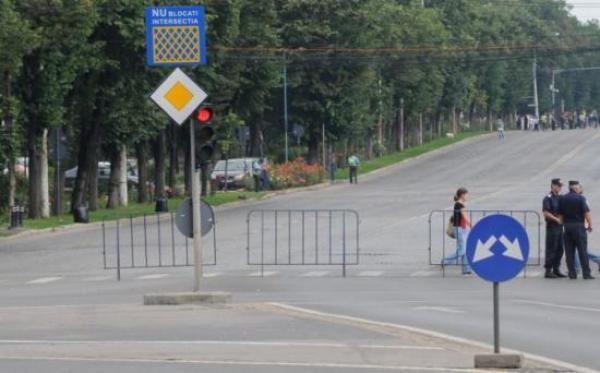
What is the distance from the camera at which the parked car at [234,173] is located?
3004 inches

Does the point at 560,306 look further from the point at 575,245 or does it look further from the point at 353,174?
the point at 353,174

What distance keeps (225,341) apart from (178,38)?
6300mm

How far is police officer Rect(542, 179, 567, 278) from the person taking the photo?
27547mm

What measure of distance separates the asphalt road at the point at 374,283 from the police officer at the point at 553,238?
58 centimetres

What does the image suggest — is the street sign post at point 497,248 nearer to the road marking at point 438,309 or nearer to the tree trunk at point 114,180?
the road marking at point 438,309

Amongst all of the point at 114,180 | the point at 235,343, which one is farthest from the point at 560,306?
the point at 114,180

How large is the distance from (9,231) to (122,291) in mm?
18987

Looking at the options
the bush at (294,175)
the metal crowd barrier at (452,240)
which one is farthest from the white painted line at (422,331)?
the bush at (294,175)

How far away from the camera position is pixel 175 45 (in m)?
21.6

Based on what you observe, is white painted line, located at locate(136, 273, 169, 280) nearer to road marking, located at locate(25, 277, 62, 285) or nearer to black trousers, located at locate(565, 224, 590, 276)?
road marking, located at locate(25, 277, 62, 285)

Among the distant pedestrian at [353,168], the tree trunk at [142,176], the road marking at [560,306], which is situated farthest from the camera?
the distant pedestrian at [353,168]

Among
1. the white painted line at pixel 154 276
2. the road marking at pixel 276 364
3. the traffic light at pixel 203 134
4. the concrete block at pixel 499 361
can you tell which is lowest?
the white painted line at pixel 154 276

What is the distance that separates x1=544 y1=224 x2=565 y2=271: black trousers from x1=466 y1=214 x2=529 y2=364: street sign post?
14009mm

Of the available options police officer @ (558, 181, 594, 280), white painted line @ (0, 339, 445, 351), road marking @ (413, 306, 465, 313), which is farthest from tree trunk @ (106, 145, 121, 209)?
white painted line @ (0, 339, 445, 351)
